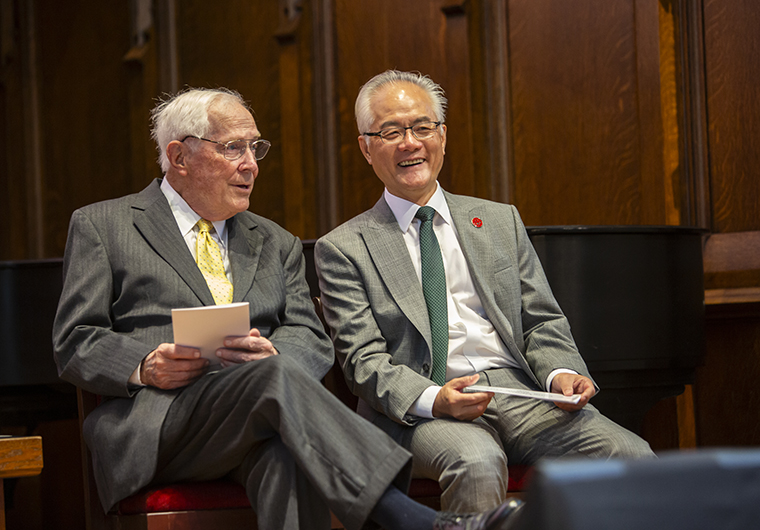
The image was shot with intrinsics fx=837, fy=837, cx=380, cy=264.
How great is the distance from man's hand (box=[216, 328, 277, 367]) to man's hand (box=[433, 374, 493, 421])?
1.55ft

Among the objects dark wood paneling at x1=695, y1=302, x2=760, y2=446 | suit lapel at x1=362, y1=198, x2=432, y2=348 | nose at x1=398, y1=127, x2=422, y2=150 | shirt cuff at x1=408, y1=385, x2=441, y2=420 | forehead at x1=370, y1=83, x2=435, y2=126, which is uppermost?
forehead at x1=370, y1=83, x2=435, y2=126

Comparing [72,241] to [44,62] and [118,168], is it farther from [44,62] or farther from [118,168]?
[44,62]

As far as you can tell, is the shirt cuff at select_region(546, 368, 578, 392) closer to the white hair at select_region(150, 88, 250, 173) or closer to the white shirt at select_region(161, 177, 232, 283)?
the white shirt at select_region(161, 177, 232, 283)

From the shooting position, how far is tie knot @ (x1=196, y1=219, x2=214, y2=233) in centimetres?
247

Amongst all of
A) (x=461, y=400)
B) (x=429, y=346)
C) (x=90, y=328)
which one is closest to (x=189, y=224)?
(x=90, y=328)

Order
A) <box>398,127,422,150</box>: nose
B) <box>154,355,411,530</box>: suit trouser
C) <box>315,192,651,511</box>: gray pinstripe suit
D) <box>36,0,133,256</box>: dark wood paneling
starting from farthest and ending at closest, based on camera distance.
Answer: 1. <box>36,0,133,256</box>: dark wood paneling
2. <box>398,127,422,150</box>: nose
3. <box>315,192,651,511</box>: gray pinstripe suit
4. <box>154,355,411,530</box>: suit trouser

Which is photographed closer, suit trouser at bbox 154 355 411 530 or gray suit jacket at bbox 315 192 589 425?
suit trouser at bbox 154 355 411 530

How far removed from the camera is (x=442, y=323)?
2.35 m

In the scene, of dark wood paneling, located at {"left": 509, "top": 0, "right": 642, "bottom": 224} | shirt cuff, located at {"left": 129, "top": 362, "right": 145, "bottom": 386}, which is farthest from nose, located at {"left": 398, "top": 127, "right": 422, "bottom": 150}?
dark wood paneling, located at {"left": 509, "top": 0, "right": 642, "bottom": 224}

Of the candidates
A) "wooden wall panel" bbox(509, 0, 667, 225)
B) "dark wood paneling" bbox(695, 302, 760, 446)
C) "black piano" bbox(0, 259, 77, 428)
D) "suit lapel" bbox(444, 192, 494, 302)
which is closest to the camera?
"suit lapel" bbox(444, 192, 494, 302)

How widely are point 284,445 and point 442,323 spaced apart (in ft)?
2.05

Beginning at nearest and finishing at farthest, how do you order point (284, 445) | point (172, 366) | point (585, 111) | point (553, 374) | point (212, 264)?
point (284, 445), point (172, 366), point (553, 374), point (212, 264), point (585, 111)

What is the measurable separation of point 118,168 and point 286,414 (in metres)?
4.30

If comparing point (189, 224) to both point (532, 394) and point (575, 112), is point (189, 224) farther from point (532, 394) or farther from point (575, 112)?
point (575, 112)
